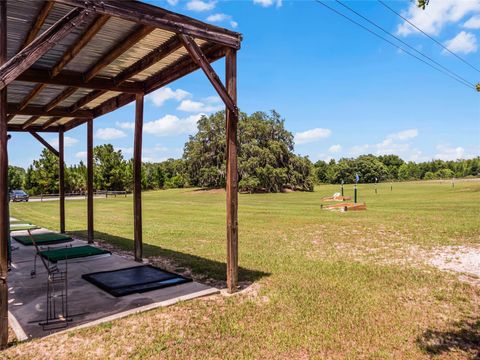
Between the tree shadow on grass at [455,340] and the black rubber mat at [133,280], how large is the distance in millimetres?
3966

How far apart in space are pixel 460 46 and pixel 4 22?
18.4m

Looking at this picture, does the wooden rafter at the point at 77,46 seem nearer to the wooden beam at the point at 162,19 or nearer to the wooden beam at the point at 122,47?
the wooden beam at the point at 162,19

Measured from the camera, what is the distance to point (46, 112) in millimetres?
10039

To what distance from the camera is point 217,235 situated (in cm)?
1222

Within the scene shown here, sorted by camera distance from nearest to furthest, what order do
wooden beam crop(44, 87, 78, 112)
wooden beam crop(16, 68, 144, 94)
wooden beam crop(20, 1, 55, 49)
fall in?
wooden beam crop(20, 1, 55, 49) → wooden beam crop(16, 68, 144, 94) → wooden beam crop(44, 87, 78, 112)

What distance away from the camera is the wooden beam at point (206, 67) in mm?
5239

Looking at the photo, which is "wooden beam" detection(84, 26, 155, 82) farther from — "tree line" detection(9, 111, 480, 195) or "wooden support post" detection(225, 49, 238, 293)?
"tree line" detection(9, 111, 480, 195)

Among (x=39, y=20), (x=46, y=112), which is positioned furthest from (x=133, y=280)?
(x=46, y=112)

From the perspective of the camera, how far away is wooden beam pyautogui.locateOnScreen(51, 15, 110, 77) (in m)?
4.94

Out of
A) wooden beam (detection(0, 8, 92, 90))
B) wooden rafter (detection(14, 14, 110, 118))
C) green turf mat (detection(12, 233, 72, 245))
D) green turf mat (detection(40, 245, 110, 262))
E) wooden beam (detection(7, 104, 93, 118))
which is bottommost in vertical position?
green turf mat (detection(12, 233, 72, 245))

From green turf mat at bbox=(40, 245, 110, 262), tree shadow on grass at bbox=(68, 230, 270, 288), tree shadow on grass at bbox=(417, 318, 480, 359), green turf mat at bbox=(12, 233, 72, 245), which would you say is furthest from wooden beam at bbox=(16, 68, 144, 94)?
tree shadow on grass at bbox=(417, 318, 480, 359)

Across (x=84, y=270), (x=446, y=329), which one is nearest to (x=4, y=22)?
(x=84, y=270)

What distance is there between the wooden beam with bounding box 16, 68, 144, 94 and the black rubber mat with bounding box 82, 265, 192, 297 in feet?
12.9

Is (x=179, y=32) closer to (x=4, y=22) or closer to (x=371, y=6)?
(x=4, y=22)
